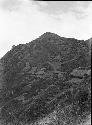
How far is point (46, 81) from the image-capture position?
69.1 metres

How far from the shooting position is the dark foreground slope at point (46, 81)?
57.9 meters

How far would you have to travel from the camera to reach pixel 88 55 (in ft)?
244

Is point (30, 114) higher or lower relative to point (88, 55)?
lower

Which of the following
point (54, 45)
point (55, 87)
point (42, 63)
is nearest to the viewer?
point (55, 87)

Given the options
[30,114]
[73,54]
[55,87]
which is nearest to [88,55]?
[73,54]

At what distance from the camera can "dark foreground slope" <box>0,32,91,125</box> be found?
2279 inches

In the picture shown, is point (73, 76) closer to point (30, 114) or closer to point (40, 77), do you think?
point (40, 77)

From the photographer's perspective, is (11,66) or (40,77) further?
(11,66)

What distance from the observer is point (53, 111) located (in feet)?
188

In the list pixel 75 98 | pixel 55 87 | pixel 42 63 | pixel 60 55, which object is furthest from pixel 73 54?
pixel 75 98

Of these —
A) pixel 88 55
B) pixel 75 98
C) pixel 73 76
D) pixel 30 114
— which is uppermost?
pixel 88 55

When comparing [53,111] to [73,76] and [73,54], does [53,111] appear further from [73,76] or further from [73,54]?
[73,54]

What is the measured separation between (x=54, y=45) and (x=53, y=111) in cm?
2735

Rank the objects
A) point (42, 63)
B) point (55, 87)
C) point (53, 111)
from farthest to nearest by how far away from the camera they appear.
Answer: point (42, 63) < point (55, 87) < point (53, 111)
